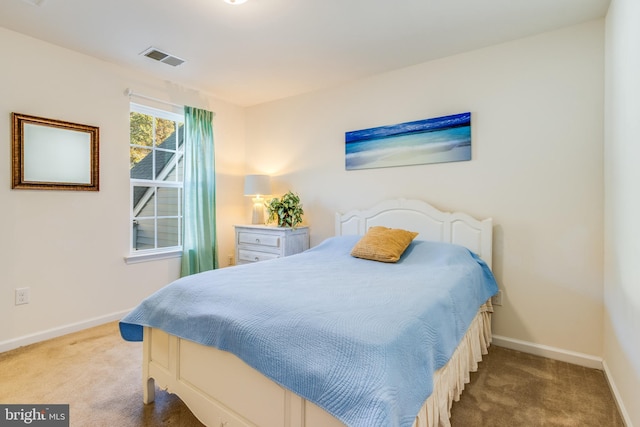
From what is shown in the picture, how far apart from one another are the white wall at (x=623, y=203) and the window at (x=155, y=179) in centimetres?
359

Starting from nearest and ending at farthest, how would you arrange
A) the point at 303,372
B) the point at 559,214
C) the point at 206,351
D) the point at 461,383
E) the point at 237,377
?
the point at 303,372 < the point at 237,377 < the point at 206,351 < the point at 461,383 < the point at 559,214

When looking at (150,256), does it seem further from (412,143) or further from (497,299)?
(497,299)

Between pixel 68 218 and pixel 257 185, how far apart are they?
5.68 feet

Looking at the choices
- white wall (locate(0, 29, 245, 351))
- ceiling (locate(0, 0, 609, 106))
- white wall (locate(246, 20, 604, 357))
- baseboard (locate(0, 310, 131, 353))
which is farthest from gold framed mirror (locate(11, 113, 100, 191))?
white wall (locate(246, 20, 604, 357))

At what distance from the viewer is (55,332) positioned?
258 centimetres

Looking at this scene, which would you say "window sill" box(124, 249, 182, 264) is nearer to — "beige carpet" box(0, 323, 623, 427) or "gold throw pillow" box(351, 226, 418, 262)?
"beige carpet" box(0, 323, 623, 427)

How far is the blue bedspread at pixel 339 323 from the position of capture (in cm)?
99

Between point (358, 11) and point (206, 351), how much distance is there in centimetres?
220

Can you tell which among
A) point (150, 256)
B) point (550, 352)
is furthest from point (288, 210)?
point (550, 352)

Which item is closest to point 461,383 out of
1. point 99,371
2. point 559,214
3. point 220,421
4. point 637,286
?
point 637,286

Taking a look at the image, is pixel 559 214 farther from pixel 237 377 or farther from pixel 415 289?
pixel 237 377

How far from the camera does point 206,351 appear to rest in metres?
1.45

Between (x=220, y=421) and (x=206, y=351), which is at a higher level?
(x=206, y=351)

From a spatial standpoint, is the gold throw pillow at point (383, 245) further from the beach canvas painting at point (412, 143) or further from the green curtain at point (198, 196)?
the green curtain at point (198, 196)
